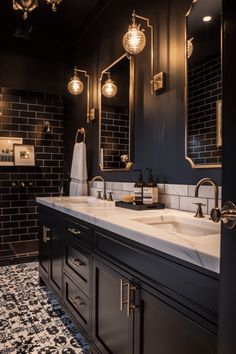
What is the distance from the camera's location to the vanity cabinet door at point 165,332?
82 cm

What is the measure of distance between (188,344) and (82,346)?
3.79 ft

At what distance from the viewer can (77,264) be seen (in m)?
1.77

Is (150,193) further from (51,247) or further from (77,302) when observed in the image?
(51,247)

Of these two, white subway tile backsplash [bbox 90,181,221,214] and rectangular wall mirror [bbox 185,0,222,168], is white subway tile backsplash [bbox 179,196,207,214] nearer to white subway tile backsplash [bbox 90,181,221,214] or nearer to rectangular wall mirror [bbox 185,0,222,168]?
white subway tile backsplash [bbox 90,181,221,214]

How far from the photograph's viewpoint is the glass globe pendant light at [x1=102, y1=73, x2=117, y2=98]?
103 inches

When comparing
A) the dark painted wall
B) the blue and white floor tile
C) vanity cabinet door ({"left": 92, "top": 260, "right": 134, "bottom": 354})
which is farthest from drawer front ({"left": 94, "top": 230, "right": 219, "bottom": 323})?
the blue and white floor tile

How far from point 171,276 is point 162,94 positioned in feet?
4.40

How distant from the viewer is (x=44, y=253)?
102 inches

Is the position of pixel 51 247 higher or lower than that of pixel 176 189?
lower

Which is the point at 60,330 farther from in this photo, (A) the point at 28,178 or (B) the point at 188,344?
(A) the point at 28,178

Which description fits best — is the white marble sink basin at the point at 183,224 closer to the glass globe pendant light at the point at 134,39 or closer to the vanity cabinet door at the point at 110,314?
the vanity cabinet door at the point at 110,314

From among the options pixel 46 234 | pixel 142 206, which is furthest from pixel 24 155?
pixel 142 206

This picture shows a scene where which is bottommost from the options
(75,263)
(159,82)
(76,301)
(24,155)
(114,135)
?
(76,301)

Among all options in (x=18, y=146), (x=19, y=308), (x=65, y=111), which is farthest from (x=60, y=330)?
(x=65, y=111)
